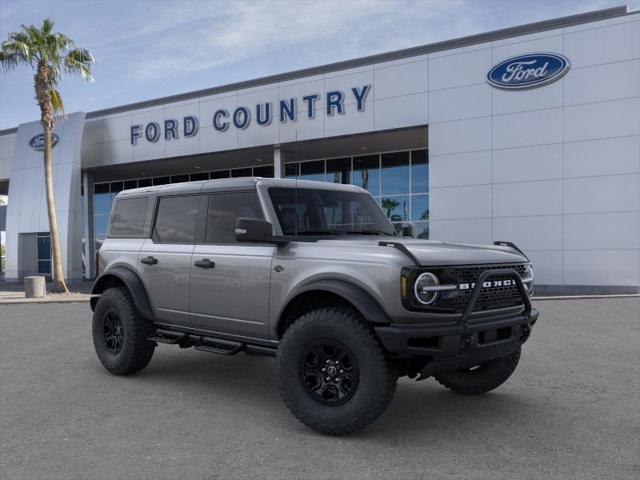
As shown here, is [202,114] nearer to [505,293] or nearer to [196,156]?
[196,156]

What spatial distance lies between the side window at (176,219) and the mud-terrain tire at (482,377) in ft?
9.33

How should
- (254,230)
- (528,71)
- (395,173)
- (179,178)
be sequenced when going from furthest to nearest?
1. (179,178)
2. (395,173)
3. (528,71)
4. (254,230)

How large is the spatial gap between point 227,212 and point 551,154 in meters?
14.4

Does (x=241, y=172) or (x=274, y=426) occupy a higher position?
(x=241, y=172)

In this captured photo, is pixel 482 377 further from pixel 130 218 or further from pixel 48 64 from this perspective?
pixel 48 64

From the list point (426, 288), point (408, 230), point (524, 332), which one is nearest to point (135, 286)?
point (408, 230)

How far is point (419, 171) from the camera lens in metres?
22.2

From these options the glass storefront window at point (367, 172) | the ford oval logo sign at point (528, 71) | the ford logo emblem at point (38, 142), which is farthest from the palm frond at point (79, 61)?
the ford oval logo sign at point (528, 71)

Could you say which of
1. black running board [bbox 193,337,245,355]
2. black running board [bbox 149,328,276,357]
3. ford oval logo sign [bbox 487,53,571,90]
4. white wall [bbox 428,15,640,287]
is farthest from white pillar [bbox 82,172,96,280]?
black running board [bbox 193,337,245,355]

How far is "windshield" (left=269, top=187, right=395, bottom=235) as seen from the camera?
5.07 metres

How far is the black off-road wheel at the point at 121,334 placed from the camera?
5.95 m

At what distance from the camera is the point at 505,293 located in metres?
4.45

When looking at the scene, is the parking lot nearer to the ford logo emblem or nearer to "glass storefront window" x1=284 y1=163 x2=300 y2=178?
"glass storefront window" x1=284 y1=163 x2=300 y2=178

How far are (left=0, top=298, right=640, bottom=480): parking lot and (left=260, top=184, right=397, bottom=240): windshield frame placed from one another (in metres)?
1.59
